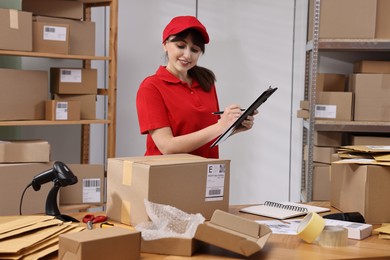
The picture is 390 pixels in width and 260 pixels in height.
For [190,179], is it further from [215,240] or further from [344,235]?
[344,235]

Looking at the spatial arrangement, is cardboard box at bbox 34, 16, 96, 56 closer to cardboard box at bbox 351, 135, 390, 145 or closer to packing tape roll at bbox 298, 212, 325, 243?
cardboard box at bbox 351, 135, 390, 145

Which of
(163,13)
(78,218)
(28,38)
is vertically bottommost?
(78,218)

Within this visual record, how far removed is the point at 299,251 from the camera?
→ 1.42 meters

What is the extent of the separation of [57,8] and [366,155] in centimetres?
201

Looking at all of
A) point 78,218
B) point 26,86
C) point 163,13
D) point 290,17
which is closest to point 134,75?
point 163,13

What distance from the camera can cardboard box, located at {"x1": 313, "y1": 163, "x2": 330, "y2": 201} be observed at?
3193 mm

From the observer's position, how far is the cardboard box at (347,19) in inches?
119

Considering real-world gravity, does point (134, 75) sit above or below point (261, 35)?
below

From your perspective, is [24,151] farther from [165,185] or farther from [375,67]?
[375,67]

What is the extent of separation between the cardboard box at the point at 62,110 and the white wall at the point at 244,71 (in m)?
0.56

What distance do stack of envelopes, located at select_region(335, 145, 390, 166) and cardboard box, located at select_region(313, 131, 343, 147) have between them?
54.8 inches

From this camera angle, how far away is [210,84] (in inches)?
94.8

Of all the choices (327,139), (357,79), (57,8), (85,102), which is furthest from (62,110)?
(357,79)

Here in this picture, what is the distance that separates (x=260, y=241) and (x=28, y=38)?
6.43 feet
